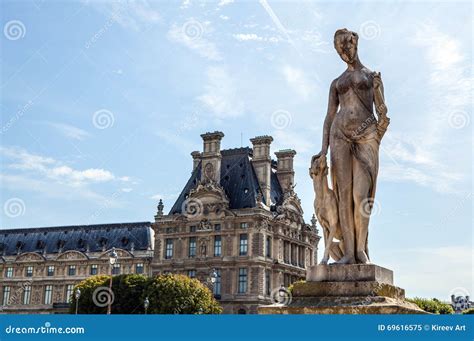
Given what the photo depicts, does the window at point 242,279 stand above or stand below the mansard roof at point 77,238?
below

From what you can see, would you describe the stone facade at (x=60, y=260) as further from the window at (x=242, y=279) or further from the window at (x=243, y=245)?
the window at (x=242, y=279)

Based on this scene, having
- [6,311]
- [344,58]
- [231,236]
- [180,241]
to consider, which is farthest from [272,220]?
[344,58]

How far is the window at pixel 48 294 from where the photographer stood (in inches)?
3342

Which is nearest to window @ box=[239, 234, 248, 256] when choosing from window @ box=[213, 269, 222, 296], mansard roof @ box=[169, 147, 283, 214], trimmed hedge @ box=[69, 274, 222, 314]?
window @ box=[213, 269, 222, 296]

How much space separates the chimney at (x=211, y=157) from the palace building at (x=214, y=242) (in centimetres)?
12

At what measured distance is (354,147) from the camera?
10031 mm

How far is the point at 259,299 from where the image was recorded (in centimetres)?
6775

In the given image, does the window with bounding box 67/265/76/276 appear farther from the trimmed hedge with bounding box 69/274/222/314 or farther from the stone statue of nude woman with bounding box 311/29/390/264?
the stone statue of nude woman with bounding box 311/29/390/264

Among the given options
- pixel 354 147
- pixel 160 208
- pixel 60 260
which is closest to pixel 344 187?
pixel 354 147

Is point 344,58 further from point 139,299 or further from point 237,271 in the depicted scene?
point 237,271

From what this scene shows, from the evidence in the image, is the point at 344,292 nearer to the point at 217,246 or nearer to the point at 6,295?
the point at 217,246

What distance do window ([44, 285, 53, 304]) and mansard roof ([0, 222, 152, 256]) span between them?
501 centimetres

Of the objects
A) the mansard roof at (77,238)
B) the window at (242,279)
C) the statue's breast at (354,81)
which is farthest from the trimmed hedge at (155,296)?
the statue's breast at (354,81)

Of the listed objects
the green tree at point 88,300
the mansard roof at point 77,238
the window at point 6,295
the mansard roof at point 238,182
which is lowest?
the green tree at point 88,300
